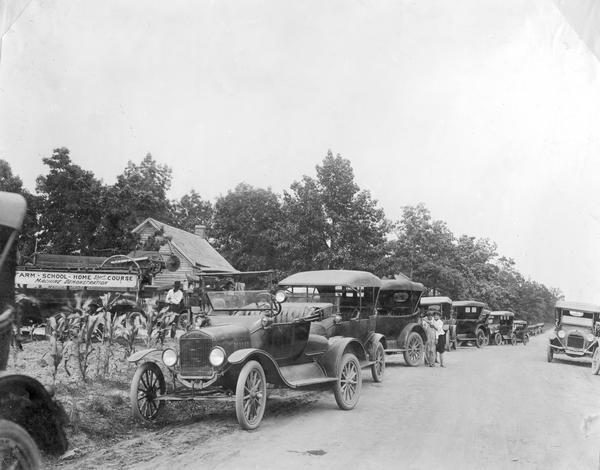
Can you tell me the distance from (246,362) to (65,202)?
10.6 ft

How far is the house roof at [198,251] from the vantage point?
1684cm

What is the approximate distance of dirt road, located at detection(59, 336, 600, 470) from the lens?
4.57 metres

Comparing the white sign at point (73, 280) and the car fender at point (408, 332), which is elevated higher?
the white sign at point (73, 280)

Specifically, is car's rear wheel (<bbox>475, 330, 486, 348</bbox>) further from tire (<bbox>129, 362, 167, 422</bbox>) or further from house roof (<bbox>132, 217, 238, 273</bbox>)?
tire (<bbox>129, 362, 167, 422</bbox>)

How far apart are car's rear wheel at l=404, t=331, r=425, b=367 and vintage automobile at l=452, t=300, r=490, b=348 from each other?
10.3m

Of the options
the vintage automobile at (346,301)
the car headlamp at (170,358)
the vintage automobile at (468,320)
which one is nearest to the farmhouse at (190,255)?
the vintage automobile at (346,301)

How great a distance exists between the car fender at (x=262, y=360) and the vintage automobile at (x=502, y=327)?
23949 millimetres

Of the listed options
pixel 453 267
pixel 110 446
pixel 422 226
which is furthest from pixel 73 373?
pixel 453 267

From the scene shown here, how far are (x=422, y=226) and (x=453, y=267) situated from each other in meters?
6.86

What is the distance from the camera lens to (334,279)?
33.2 ft

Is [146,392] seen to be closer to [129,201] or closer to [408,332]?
[129,201]

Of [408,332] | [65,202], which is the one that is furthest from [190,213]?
[65,202]

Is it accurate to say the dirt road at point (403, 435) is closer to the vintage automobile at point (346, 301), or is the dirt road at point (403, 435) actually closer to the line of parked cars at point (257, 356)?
the line of parked cars at point (257, 356)

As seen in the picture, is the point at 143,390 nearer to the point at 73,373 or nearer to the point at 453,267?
the point at 73,373
